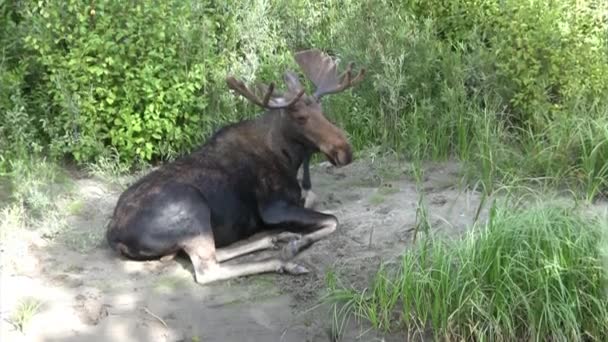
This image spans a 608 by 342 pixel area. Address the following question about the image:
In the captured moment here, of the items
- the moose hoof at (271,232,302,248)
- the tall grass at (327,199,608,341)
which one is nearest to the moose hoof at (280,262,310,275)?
the moose hoof at (271,232,302,248)

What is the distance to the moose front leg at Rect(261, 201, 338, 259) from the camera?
7.33m

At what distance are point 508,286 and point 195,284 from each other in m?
2.16

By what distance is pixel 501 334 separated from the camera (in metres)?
5.95

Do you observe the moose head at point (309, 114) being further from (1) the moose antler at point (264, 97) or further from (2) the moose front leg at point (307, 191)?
(2) the moose front leg at point (307, 191)

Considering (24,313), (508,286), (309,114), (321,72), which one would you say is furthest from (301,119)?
(24,313)

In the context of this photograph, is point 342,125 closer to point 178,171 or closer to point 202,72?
point 202,72

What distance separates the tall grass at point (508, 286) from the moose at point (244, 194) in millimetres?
985

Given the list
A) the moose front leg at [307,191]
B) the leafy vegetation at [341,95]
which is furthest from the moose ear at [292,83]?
the leafy vegetation at [341,95]

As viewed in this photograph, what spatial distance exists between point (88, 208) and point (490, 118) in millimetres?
3416

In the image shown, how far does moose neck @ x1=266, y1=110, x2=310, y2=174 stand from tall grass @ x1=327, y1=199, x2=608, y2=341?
5.47 ft

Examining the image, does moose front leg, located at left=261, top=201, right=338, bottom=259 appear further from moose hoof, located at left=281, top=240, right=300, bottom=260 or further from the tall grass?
the tall grass

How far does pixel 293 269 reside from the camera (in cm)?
695

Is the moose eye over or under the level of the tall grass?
over

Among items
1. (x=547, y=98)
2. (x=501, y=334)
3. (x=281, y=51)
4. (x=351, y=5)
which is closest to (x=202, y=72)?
(x=281, y=51)
